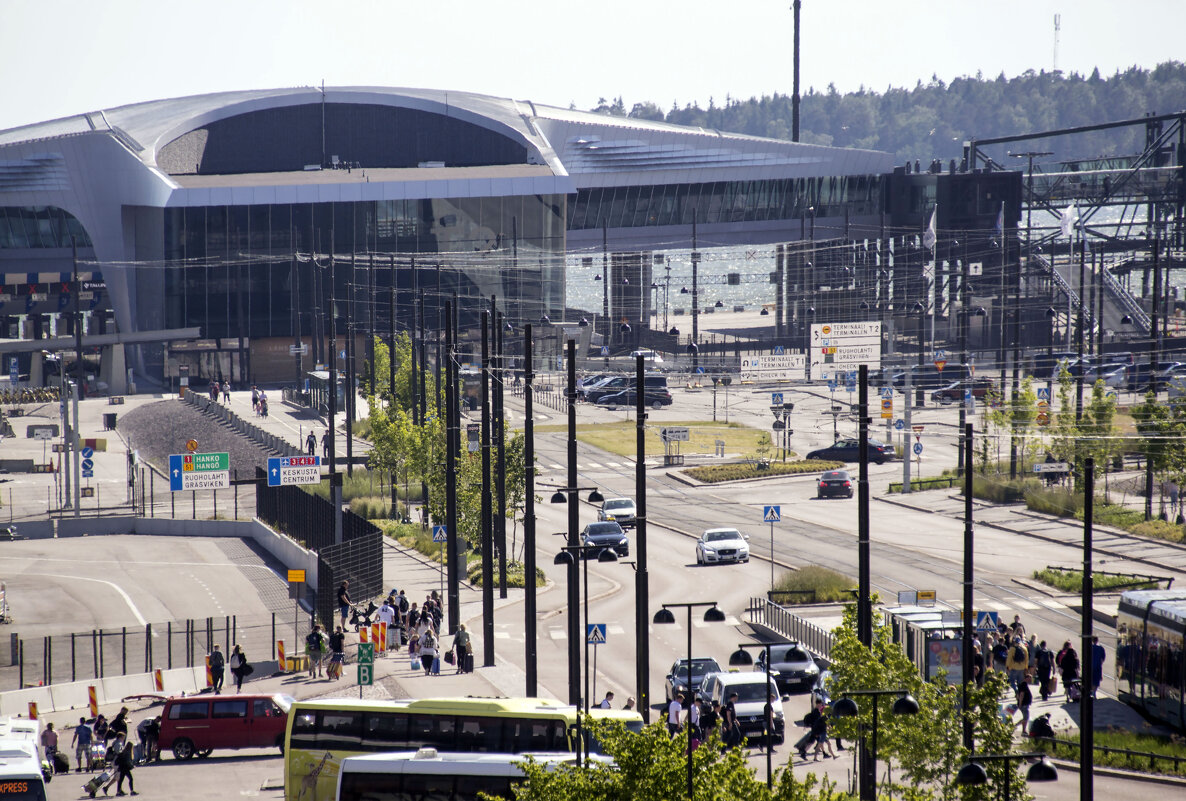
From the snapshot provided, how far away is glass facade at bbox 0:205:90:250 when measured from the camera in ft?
380

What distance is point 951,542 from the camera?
52.2 m

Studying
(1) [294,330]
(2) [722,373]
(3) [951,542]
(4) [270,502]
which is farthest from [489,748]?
(1) [294,330]

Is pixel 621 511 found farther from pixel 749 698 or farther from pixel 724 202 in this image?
pixel 724 202

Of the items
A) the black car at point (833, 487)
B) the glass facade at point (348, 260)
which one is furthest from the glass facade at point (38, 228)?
the black car at point (833, 487)

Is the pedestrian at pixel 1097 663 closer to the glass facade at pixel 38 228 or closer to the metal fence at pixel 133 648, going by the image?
the metal fence at pixel 133 648

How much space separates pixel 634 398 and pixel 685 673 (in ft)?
193

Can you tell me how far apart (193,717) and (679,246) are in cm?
10149

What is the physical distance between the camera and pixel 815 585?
4384cm

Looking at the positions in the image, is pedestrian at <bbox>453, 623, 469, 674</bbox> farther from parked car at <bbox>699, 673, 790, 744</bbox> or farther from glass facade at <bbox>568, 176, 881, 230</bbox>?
glass facade at <bbox>568, 176, 881, 230</bbox>

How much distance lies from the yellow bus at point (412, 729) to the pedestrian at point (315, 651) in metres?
11.2

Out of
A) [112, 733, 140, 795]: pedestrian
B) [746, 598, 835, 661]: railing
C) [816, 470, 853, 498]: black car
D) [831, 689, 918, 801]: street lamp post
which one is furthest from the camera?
[816, 470, 853, 498]: black car

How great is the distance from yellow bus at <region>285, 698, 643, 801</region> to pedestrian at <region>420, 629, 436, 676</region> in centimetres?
1022

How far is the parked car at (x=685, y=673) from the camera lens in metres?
33.2

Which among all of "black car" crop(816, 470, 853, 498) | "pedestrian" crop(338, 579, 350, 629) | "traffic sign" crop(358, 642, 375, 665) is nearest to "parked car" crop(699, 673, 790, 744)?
"traffic sign" crop(358, 642, 375, 665)
